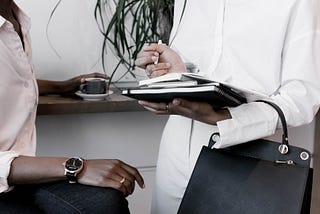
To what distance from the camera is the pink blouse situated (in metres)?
1.14

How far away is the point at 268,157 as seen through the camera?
39.3 inches

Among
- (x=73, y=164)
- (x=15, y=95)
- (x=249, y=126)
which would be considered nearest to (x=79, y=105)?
(x=15, y=95)

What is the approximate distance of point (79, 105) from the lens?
5.63 ft

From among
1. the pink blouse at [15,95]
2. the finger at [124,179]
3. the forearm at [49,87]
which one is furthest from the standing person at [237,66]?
the forearm at [49,87]

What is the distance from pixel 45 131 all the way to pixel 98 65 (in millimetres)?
348

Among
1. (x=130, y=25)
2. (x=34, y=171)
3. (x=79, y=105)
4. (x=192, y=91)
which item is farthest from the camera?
(x=130, y=25)

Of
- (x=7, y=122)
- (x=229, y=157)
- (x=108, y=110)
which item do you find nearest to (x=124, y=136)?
(x=108, y=110)

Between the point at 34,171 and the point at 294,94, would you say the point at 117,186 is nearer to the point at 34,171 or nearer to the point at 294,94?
the point at 34,171

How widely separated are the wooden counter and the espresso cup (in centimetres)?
4

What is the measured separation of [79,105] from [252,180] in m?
0.90

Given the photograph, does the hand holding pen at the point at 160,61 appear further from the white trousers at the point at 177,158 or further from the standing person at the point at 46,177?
the standing person at the point at 46,177

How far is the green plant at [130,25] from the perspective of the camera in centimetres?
184

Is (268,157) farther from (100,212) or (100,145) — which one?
(100,145)

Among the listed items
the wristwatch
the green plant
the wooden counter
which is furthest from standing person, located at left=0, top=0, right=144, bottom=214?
the green plant
